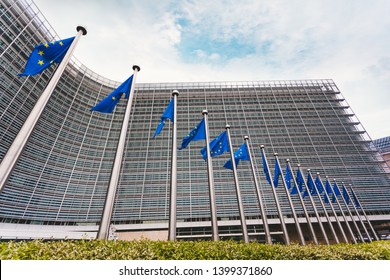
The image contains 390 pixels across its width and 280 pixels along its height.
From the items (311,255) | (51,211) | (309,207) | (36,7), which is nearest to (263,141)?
(309,207)

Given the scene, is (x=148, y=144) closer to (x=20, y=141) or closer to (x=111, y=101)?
(x=111, y=101)

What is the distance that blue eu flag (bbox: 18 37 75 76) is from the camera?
27.2ft

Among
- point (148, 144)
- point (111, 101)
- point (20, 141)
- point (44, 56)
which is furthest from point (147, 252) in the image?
point (148, 144)

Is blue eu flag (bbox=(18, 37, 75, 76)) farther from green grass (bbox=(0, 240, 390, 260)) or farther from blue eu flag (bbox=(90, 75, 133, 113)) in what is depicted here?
green grass (bbox=(0, 240, 390, 260))

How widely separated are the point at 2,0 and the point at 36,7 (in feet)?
17.7

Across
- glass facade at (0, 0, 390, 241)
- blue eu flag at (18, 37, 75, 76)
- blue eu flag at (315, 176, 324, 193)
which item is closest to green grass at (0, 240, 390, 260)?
blue eu flag at (18, 37, 75, 76)

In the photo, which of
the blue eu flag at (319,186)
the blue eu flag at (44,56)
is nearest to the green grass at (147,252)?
the blue eu flag at (44,56)

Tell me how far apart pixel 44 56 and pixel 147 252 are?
960 cm

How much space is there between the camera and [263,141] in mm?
51312

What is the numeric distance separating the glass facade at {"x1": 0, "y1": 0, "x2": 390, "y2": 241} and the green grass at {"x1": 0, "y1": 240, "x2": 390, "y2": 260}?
35.5 meters

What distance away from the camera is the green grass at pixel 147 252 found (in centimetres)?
388

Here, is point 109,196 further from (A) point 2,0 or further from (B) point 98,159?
(A) point 2,0

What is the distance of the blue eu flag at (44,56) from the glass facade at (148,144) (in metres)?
36.1

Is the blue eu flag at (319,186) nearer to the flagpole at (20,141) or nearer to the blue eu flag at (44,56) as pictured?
the flagpole at (20,141)
